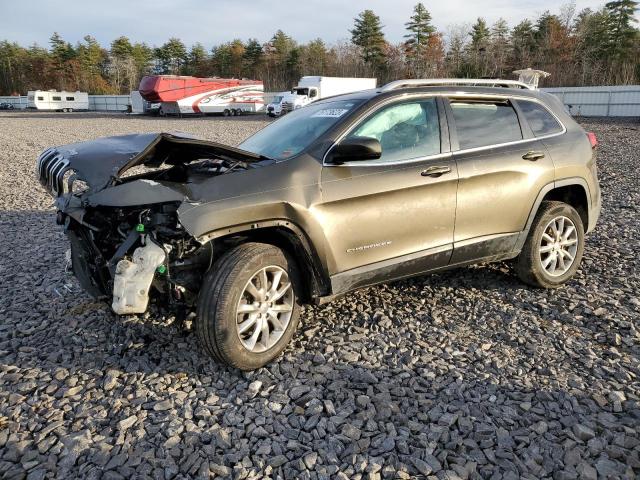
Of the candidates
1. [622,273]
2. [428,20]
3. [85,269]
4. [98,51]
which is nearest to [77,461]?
[85,269]

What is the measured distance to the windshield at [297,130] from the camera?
377cm

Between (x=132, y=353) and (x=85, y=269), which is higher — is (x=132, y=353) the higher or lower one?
the lower one

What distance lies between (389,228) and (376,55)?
2553 inches

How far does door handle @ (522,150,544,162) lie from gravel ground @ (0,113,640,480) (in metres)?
1.24

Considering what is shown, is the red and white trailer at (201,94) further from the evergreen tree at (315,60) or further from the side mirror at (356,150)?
the side mirror at (356,150)

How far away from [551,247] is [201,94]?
4128cm

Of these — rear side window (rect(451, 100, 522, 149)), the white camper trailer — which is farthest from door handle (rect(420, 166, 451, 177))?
the white camper trailer

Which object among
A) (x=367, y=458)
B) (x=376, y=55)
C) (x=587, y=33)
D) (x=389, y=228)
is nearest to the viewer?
(x=367, y=458)

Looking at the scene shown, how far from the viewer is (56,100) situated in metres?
56.5

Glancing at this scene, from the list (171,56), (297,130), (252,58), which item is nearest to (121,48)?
(171,56)

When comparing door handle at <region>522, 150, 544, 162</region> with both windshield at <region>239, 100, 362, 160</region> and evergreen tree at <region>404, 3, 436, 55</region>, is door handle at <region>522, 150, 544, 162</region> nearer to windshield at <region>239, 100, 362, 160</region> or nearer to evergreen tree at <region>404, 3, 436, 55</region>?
windshield at <region>239, 100, 362, 160</region>

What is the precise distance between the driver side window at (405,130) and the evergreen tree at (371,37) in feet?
207

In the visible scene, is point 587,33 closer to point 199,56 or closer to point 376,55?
point 376,55

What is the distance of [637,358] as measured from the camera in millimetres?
3490
